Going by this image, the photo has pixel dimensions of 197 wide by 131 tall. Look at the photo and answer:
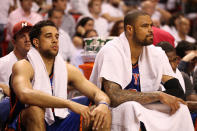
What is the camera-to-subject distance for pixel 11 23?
23.6ft

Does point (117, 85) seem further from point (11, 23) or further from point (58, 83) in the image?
point (11, 23)

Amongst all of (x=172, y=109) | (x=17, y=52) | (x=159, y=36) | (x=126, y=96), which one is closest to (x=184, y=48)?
(x=159, y=36)

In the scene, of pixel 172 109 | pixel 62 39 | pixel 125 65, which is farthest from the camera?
pixel 62 39

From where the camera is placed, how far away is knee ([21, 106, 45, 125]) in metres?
3.43

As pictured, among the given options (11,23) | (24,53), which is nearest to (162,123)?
(24,53)

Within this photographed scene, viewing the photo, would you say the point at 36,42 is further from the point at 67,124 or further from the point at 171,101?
the point at 171,101

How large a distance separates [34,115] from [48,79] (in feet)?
1.80

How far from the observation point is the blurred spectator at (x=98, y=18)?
29.9ft

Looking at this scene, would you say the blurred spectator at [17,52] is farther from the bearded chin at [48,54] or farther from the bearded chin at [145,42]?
the bearded chin at [145,42]

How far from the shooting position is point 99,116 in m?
3.56

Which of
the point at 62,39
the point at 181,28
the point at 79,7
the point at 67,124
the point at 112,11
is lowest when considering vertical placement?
the point at 67,124

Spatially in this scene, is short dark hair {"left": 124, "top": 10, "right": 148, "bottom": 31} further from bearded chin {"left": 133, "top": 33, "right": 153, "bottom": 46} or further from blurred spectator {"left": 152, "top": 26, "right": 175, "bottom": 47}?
blurred spectator {"left": 152, "top": 26, "right": 175, "bottom": 47}

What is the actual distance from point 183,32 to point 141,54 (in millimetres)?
4614

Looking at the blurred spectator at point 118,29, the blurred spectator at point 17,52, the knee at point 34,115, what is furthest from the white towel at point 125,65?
the blurred spectator at point 118,29
